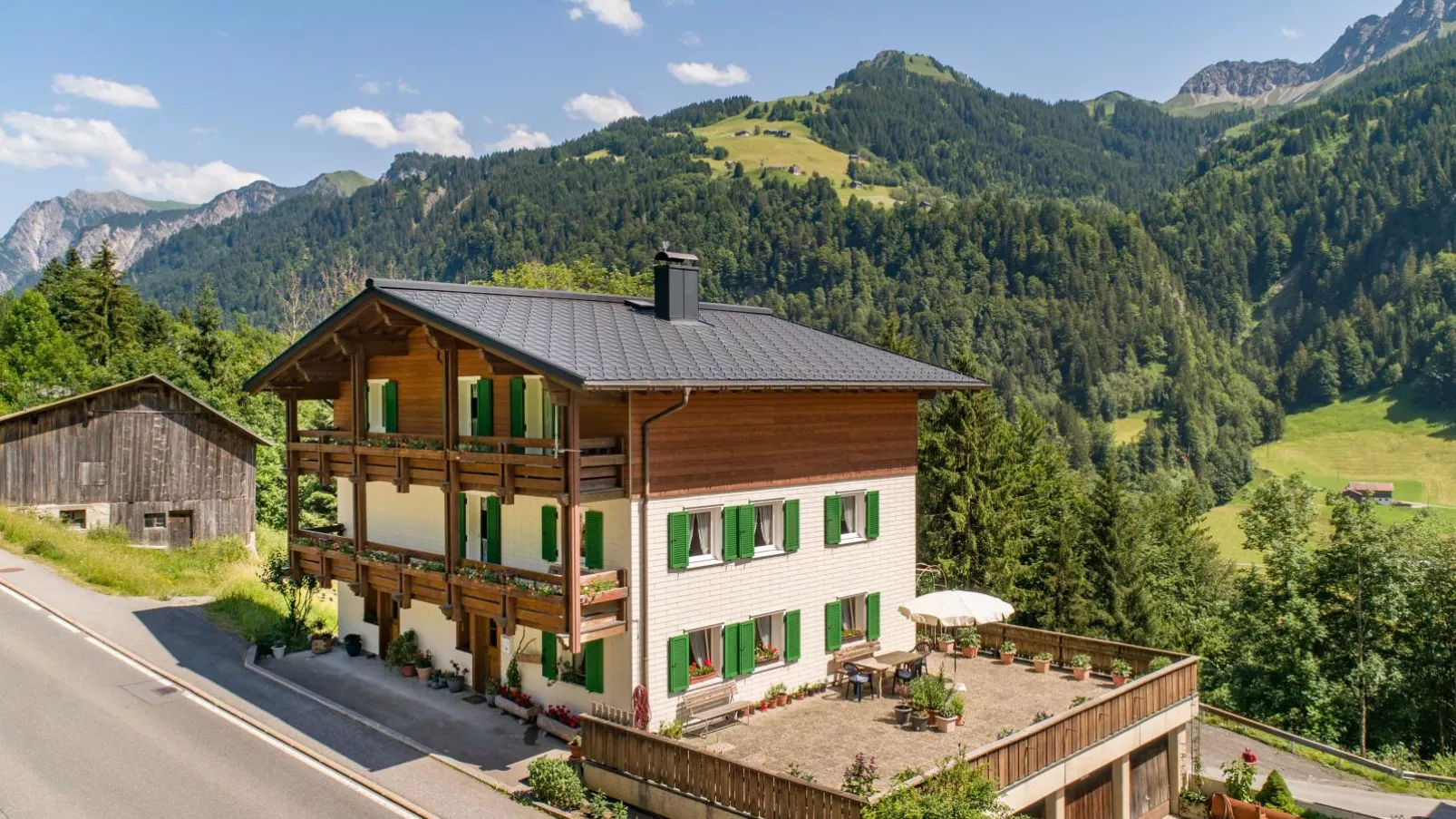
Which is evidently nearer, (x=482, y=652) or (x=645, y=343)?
(x=645, y=343)

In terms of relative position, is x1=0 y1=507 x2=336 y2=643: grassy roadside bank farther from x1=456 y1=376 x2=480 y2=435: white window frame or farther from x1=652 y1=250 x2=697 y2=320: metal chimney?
x1=652 y1=250 x2=697 y2=320: metal chimney

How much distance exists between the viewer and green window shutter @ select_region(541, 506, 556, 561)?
19.6 m

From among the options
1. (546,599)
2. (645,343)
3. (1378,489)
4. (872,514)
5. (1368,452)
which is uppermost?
(645,343)

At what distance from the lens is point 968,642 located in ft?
80.4

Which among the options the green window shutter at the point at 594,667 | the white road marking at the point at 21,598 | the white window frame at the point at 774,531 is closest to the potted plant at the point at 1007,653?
the white window frame at the point at 774,531

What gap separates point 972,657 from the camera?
79.9ft

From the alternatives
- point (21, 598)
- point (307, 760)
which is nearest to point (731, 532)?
point (307, 760)

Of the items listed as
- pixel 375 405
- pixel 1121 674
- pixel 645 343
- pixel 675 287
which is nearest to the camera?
pixel 645 343

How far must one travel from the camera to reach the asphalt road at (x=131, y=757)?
15219 mm

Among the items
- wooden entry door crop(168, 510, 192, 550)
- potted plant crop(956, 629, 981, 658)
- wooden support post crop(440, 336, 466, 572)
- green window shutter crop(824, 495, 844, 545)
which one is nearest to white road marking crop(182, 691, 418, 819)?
wooden support post crop(440, 336, 466, 572)

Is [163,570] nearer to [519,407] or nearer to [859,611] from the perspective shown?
[519,407]

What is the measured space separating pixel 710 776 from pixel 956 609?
7.40 meters

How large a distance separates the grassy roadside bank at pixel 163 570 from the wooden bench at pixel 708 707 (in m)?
12.0

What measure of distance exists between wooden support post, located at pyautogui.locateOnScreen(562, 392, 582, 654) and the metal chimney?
19.0ft
